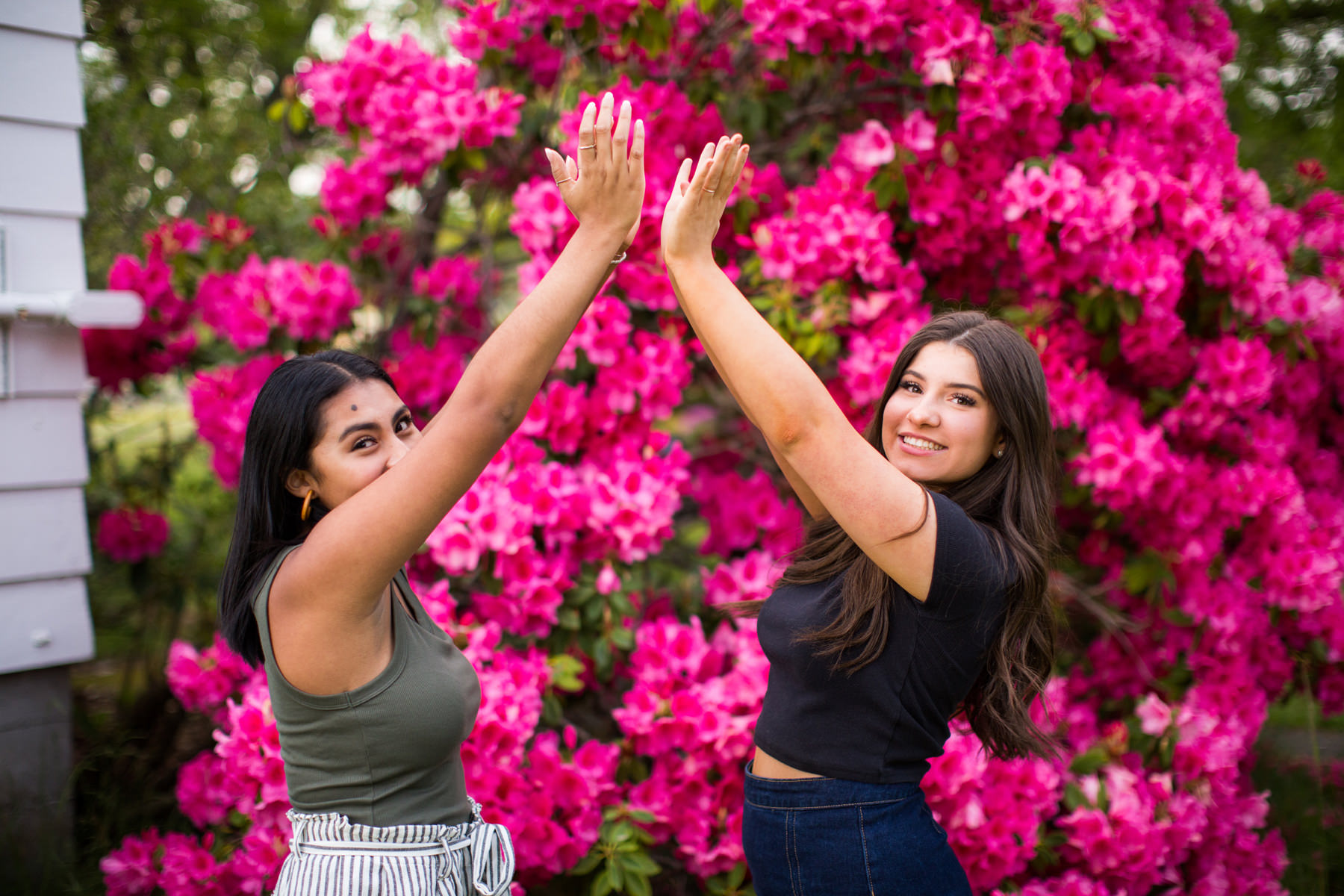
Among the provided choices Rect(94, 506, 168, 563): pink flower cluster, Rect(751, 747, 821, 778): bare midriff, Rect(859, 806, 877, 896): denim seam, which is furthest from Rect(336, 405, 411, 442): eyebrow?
Rect(94, 506, 168, 563): pink flower cluster

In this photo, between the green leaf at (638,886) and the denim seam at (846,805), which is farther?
the green leaf at (638,886)

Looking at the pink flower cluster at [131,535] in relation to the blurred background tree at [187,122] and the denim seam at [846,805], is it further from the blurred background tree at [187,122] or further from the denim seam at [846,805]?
the denim seam at [846,805]

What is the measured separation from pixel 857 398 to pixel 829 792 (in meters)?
1.24

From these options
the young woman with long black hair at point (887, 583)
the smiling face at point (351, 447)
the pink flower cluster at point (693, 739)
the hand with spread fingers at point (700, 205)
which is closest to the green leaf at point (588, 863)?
the pink flower cluster at point (693, 739)

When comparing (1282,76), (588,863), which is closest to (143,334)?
(588,863)

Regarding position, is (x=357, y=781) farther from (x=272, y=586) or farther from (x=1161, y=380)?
(x=1161, y=380)

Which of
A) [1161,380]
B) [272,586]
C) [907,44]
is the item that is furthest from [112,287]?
[1161,380]

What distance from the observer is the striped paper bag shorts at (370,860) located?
1.33 metres

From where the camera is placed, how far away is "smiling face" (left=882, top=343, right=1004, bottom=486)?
1514mm

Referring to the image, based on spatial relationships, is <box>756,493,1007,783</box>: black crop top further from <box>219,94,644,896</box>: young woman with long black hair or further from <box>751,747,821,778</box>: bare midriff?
<box>219,94,644,896</box>: young woman with long black hair

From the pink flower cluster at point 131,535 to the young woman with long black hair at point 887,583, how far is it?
274 cm

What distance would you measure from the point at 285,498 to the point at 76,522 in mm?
1639

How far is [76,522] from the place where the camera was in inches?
102

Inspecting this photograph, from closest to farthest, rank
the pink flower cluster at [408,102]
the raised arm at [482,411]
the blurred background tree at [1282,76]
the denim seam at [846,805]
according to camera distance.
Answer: the raised arm at [482,411], the denim seam at [846,805], the pink flower cluster at [408,102], the blurred background tree at [1282,76]
